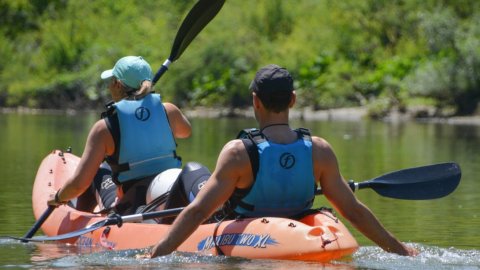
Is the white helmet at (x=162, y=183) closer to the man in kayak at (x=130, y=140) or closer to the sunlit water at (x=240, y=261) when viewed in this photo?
the man in kayak at (x=130, y=140)

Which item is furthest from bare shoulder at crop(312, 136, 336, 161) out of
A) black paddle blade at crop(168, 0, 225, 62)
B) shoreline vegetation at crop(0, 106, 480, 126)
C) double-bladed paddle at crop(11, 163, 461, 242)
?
shoreline vegetation at crop(0, 106, 480, 126)

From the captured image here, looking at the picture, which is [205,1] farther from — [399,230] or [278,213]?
[278,213]

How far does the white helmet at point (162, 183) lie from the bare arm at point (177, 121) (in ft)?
1.30

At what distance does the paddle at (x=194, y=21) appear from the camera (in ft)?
32.9

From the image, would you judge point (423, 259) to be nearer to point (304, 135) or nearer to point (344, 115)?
point (304, 135)

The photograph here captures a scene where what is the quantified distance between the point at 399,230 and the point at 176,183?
8.49 ft

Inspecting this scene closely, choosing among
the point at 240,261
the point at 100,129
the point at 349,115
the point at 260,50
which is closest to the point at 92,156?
the point at 100,129

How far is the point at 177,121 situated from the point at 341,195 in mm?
1959

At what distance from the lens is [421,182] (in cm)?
813

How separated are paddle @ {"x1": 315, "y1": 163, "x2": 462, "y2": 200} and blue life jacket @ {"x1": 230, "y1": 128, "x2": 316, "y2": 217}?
1.23 metres

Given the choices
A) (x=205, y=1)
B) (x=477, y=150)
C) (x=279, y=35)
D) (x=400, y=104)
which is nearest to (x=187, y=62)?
(x=279, y=35)

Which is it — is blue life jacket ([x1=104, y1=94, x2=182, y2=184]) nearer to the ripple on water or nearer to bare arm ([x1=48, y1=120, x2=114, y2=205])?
bare arm ([x1=48, y1=120, x2=114, y2=205])

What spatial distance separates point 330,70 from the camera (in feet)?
158

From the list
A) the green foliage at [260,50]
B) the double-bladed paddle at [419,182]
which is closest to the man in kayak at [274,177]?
the double-bladed paddle at [419,182]
